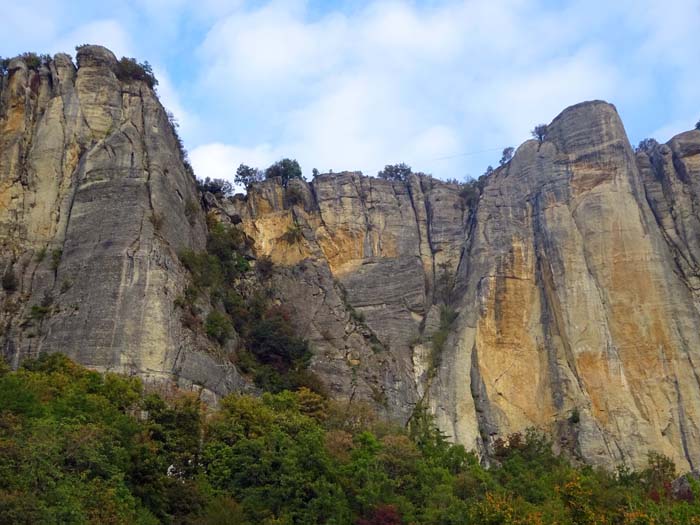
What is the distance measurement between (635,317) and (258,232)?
21.3 m

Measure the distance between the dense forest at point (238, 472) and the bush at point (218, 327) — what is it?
174 inches

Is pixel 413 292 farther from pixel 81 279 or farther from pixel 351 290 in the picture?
pixel 81 279

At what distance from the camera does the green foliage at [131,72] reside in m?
48.4

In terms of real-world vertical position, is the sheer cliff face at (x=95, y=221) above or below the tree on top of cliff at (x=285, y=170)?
below

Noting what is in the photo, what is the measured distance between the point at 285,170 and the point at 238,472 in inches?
1138

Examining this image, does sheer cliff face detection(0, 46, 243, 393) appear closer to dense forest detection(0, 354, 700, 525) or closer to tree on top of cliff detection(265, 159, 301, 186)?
dense forest detection(0, 354, 700, 525)

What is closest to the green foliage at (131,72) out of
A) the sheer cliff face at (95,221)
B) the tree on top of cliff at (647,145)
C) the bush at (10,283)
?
the sheer cliff face at (95,221)

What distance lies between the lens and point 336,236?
178 feet

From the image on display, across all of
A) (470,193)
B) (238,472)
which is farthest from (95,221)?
(470,193)

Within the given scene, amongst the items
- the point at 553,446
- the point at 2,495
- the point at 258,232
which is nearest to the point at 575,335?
the point at 553,446

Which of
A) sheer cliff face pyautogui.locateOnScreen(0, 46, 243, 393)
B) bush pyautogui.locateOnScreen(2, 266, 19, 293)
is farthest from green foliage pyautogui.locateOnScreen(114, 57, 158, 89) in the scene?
bush pyautogui.locateOnScreen(2, 266, 19, 293)

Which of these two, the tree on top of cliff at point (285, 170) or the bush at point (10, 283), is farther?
the tree on top of cliff at point (285, 170)

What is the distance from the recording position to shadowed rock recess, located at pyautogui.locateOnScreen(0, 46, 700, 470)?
1565 inches

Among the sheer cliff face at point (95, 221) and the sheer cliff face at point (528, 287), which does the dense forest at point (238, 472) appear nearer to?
the sheer cliff face at point (95, 221)
